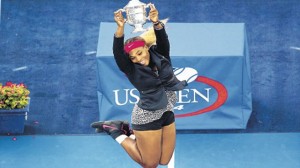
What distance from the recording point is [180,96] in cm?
665

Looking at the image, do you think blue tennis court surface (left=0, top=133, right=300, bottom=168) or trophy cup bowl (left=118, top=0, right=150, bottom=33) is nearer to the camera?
trophy cup bowl (left=118, top=0, right=150, bottom=33)

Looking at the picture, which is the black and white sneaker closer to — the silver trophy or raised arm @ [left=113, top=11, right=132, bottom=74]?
raised arm @ [left=113, top=11, right=132, bottom=74]

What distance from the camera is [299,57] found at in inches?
319

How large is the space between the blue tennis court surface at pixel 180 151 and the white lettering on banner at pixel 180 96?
51 centimetres

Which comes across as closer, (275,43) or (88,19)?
(275,43)

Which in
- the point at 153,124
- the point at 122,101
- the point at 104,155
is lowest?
the point at 104,155

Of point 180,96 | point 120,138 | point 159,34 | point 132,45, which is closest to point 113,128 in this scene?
point 120,138

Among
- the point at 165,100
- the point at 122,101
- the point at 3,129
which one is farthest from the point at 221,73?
the point at 3,129

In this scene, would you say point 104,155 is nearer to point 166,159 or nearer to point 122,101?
point 122,101

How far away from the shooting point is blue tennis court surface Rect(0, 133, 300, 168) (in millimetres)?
6223

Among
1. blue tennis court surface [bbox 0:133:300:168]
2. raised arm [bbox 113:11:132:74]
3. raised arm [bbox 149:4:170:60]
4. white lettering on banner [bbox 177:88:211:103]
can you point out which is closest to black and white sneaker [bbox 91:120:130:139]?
raised arm [bbox 113:11:132:74]

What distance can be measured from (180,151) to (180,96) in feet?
2.15

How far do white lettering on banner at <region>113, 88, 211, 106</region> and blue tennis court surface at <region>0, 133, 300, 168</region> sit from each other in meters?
0.51

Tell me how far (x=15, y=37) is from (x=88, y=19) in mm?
1194
